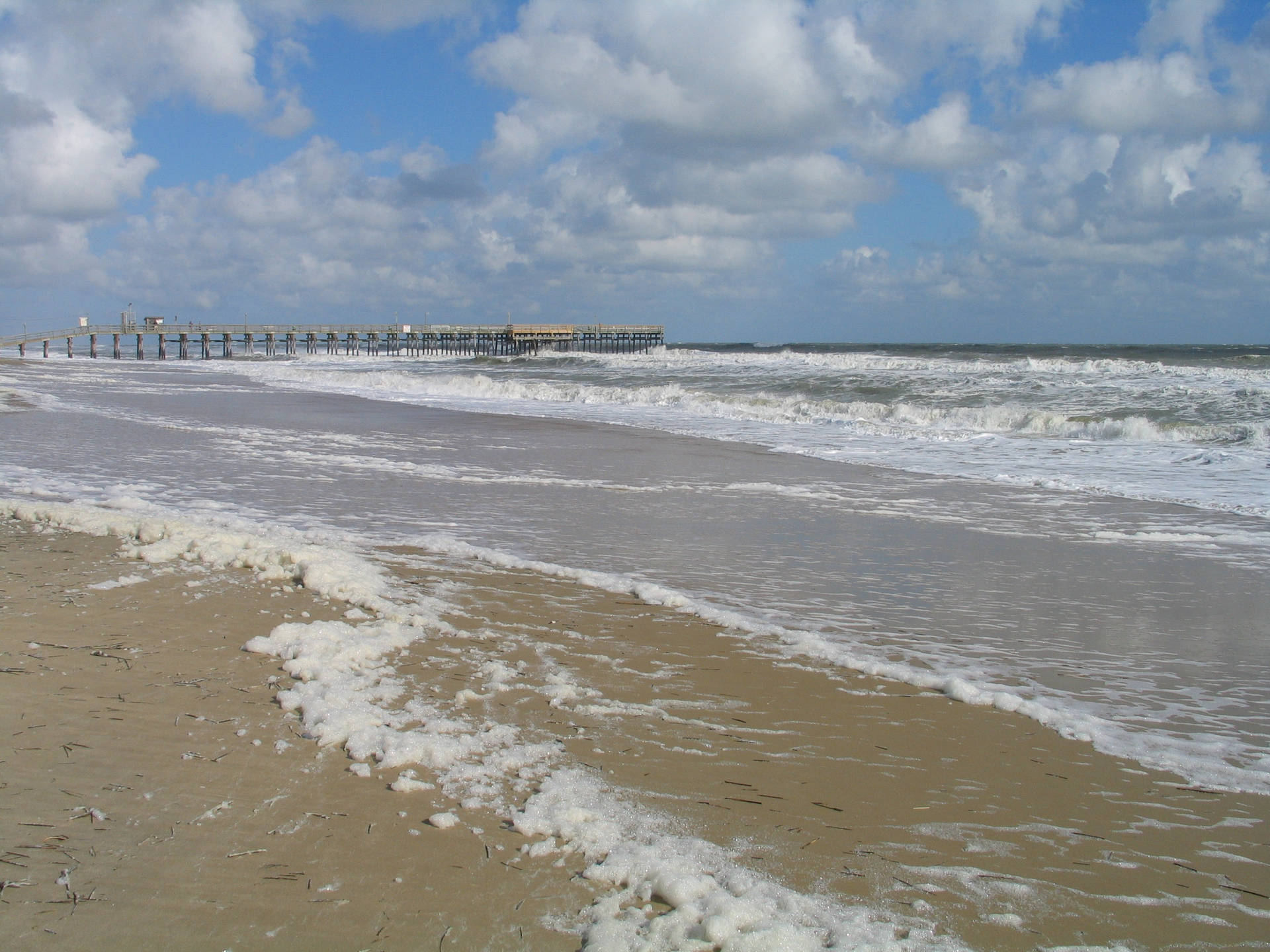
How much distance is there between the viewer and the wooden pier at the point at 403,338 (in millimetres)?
68938

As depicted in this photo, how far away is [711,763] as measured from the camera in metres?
3.11

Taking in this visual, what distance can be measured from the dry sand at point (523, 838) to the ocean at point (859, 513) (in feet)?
2.06

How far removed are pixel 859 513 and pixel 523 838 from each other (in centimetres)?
660

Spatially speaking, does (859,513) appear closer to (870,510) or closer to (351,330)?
(870,510)

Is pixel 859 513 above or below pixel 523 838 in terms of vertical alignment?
above

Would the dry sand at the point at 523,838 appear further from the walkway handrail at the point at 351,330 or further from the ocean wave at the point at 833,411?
the walkway handrail at the point at 351,330

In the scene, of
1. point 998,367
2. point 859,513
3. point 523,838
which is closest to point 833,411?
point 859,513

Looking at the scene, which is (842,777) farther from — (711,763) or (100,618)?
(100,618)

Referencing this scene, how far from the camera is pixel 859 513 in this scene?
8.58 m

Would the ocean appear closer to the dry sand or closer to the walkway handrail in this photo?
the dry sand

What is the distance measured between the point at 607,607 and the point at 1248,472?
36.9 feet

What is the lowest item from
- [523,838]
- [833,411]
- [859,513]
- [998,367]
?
[523,838]

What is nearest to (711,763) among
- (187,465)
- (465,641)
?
(465,641)

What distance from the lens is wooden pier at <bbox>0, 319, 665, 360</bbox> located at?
68.9 m
